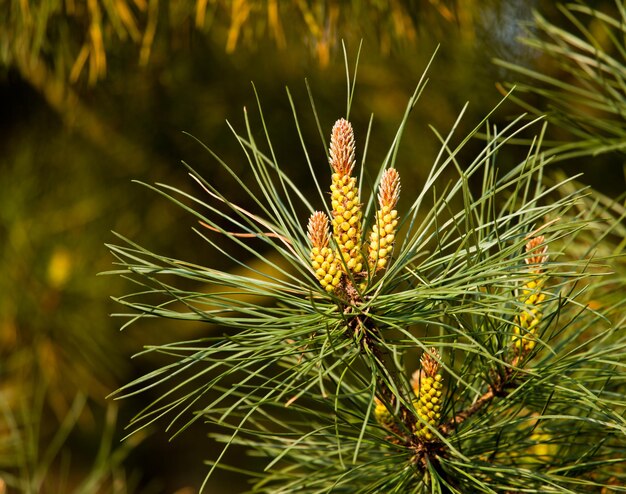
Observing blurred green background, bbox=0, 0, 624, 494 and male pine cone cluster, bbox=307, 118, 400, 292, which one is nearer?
male pine cone cluster, bbox=307, 118, 400, 292

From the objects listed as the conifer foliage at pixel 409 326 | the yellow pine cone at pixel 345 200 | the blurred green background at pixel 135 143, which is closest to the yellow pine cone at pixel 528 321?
the conifer foliage at pixel 409 326

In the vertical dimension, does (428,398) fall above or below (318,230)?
below

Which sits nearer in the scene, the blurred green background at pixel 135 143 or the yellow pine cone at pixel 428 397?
the yellow pine cone at pixel 428 397

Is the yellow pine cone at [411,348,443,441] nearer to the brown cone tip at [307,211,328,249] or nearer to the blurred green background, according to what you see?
the brown cone tip at [307,211,328,249]

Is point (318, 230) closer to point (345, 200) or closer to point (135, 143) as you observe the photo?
point (345, 200)

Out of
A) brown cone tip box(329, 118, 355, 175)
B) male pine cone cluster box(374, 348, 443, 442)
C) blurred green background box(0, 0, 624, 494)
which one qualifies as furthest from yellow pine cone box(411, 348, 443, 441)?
blurred green background box(0, 0, 624, 494)

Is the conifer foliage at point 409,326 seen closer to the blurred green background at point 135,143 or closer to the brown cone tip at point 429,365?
the brown cone tip at point 429,365

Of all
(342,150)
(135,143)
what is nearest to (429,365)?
(342,150)
